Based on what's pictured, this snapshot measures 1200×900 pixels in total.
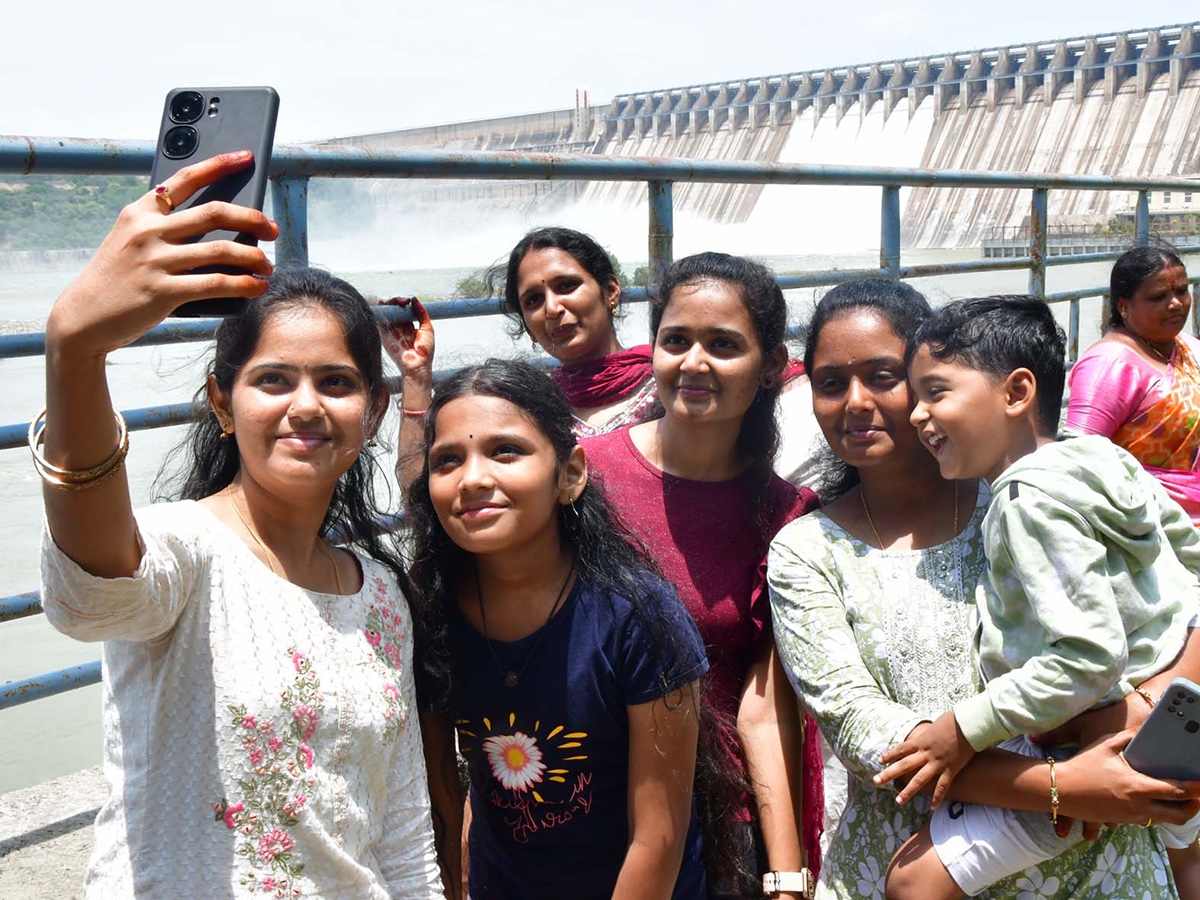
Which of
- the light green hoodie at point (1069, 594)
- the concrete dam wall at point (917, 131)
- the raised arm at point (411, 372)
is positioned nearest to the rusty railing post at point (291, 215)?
the raised arm at point (411, 372)

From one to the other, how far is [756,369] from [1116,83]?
39054 millimetres

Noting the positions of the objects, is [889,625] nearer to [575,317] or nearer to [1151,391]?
[575,317]

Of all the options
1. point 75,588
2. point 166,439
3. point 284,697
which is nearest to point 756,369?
point 284,697

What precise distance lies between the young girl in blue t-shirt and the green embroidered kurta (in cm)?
16

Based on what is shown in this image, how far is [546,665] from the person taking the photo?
4.88 ft

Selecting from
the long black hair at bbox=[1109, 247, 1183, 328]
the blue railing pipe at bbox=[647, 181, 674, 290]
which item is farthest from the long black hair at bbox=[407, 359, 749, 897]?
the long black hair at bbox=[1109, 247, 1183, 328]

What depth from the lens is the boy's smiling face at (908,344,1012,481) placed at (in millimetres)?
1539

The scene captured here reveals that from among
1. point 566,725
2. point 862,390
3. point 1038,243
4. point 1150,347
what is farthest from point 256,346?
point 1038,243

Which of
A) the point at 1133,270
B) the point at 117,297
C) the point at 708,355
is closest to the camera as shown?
the point at 117,297

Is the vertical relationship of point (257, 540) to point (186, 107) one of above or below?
below

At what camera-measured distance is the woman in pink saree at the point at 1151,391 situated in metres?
2.98

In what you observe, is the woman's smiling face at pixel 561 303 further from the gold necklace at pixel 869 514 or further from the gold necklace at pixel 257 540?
the gold necklace at pixel 257 540

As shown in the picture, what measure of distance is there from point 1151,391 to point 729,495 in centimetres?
172

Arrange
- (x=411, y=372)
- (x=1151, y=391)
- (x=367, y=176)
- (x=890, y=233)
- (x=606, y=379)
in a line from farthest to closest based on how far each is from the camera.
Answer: (x=890, y=233)
(x=1151, y=391)
(x=606, y=379)
(x=367, y=176)
(x=411, y=372)
